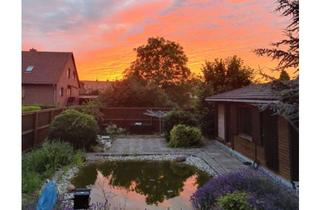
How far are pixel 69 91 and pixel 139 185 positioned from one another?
507 inches

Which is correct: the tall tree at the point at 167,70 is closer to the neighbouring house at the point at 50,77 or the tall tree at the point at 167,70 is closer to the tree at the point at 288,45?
the neighbouring house at the point at 50,77

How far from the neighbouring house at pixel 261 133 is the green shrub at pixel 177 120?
0.99 meters

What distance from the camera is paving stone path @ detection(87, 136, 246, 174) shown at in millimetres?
6652

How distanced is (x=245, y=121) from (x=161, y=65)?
11.3m

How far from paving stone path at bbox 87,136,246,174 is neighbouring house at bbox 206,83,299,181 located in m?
0.41

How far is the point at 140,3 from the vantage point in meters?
3.22

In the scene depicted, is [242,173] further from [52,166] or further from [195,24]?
[52,166]

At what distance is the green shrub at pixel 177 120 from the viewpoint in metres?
10.3

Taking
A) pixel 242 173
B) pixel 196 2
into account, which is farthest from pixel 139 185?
pixel 196 2

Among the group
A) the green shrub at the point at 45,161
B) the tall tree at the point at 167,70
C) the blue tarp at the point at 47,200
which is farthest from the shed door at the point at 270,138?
the tall tree at the point at 167,70

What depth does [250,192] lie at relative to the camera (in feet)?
10.6

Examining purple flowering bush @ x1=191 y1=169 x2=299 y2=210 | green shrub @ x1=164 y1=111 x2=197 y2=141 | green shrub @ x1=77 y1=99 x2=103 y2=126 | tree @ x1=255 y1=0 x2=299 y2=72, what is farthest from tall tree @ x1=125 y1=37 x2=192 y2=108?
tree @ x1=255 y1=0 x2=299 y2=72

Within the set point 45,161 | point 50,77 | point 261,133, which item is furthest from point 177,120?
point 50,77

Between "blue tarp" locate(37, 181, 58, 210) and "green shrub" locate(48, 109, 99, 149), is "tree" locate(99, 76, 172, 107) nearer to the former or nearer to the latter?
"green shrub" locate(48, 109, 99, 149)
